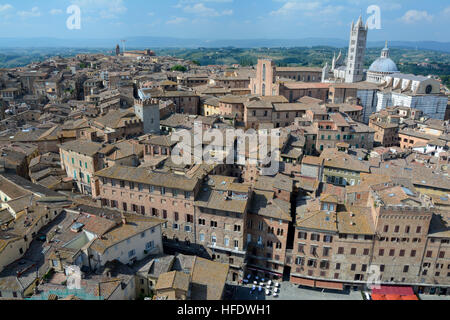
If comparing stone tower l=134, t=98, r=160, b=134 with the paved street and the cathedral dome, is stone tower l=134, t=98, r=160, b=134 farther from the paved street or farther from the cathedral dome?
the cathedral dome

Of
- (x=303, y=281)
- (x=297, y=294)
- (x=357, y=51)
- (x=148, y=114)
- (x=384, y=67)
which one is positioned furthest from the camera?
(x=357, y=51)

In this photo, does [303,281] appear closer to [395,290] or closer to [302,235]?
[302,235]

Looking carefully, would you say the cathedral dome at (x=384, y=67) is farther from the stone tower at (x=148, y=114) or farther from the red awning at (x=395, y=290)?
the red awning at (x=395, y=290)

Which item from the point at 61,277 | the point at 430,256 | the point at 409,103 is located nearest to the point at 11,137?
the point at 61,277

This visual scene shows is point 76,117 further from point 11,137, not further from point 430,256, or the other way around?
point 430,256

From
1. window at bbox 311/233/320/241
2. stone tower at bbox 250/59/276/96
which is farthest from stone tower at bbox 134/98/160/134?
window at bbox 311/233/320/241

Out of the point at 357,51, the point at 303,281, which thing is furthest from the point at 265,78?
the point at 303,281

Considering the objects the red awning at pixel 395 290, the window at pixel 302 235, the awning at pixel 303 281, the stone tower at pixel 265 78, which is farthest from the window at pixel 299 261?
the stone tower at pixel 265 78

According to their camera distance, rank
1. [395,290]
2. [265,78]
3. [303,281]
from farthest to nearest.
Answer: [265,78]
[303,281]
[395,290]
